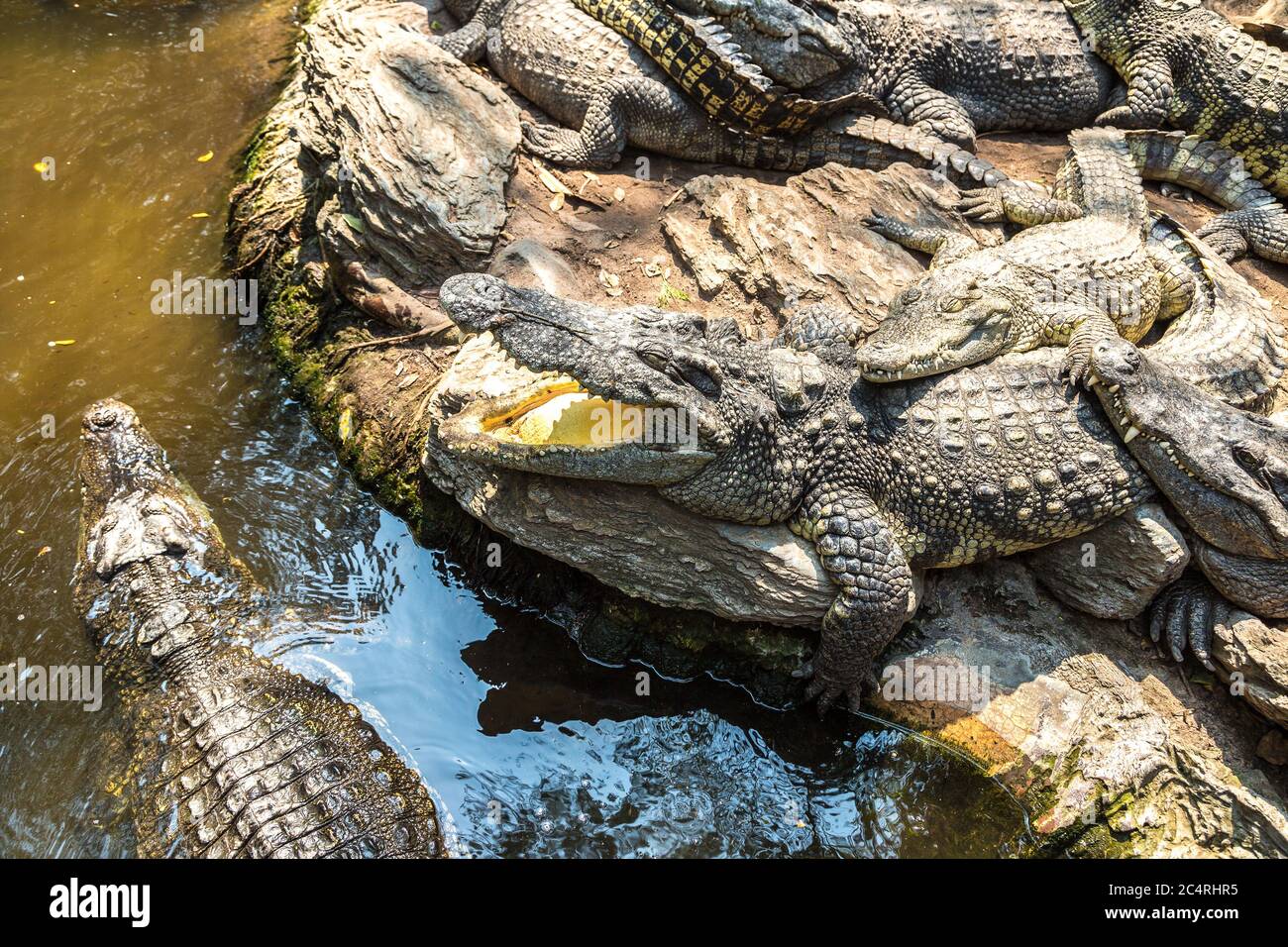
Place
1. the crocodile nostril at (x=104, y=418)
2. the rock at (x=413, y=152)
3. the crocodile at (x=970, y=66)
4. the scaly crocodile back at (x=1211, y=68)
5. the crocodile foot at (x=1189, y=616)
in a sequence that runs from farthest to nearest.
Result: the crocodile at (x=970, y=66) < the scaly crocodile back at (x=1211, y=68) < the rock at (x=413, y=152) < the crocodile nostril at (x=104, y=418) < the crocodile foot at (x=1189, y=616)

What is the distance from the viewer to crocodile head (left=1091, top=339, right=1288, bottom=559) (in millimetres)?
3646

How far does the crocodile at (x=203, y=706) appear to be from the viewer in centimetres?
343

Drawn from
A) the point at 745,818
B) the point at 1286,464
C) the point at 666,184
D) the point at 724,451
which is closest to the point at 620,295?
the point at 666,184

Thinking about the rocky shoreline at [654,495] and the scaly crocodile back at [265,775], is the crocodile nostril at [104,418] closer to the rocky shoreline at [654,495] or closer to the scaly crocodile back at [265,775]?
the rocky shoreline at [654,495]

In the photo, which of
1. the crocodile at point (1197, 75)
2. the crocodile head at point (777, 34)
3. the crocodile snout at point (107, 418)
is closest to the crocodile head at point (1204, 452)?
the crocodile head at point (777, 34)

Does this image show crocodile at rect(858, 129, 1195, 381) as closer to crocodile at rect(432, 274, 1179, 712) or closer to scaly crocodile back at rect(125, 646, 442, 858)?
crocodile at rect(432, 274, 1179, 712)

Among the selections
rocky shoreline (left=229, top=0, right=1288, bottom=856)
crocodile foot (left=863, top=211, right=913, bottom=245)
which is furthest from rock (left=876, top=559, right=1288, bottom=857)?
crocodile foot (left=863, top=211, right=913, bottom=245)

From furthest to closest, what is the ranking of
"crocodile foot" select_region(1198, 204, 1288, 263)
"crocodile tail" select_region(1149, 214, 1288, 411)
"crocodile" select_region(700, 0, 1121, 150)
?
"crocodile" select_region(700, 0, 1121, 150), "crocodile foot" select_region(1198, 204, 1288, 263), "crocodile tail" select_region(1149, 214, 1288, 411)

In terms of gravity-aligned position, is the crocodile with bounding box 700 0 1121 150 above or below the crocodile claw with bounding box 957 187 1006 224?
above

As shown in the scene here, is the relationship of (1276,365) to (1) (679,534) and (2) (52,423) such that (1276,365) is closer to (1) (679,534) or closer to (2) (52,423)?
(1) (679,534)

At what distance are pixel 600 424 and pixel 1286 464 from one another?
276 cm

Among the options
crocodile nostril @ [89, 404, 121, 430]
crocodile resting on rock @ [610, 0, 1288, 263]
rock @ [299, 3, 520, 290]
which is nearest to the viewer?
crocodile nostril @ [89, 404, 121, 430]

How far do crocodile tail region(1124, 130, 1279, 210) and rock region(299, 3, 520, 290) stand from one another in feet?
13.0

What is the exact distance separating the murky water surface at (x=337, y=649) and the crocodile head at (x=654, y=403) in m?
0.98
